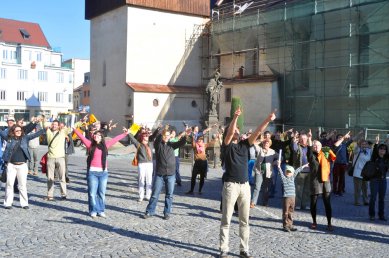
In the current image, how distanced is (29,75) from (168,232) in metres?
62.7

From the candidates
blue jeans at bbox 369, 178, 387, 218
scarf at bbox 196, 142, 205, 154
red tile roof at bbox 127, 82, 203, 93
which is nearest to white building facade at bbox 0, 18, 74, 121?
red tile roof at bbox 127, 82, 203, 93

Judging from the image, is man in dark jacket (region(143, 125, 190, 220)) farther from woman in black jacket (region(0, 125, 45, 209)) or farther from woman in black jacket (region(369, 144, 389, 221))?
woman in black jacket (region(369, 144, 389, 221))

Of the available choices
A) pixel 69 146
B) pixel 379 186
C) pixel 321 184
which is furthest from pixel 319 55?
pixel 321 184

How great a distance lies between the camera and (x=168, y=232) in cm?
823

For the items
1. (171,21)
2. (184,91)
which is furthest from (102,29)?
(184,91)

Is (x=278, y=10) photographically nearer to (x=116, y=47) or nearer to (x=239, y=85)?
(x=239, y=85)

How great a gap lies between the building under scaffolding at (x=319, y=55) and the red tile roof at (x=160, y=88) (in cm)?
423

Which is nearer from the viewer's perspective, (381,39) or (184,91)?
(381,39)

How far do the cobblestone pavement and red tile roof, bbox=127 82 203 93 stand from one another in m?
25.6

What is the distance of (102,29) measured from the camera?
41031 mm

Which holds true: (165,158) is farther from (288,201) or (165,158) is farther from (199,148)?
(199,148)

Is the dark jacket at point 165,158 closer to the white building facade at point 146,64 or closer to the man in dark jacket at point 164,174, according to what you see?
the man in dark jacket at point 164,174

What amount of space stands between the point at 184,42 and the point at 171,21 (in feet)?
7.01

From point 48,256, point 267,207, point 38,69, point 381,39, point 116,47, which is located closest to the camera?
point 48,256
